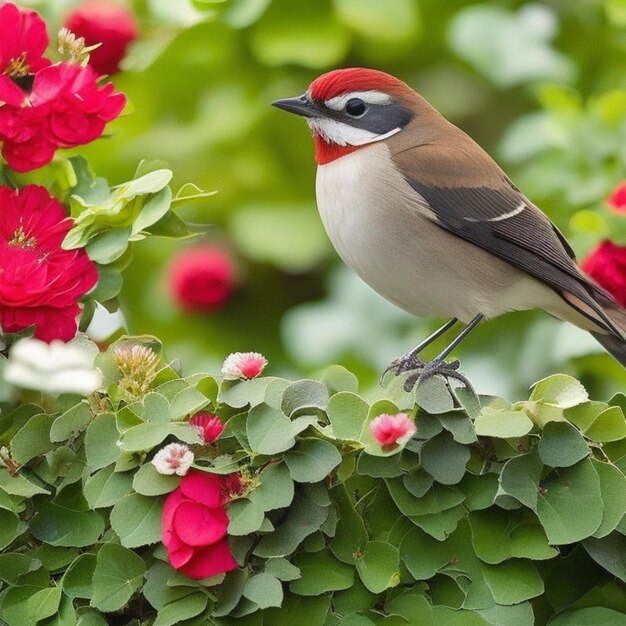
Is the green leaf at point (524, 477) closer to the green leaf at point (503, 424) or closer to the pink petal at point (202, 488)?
the green leaf at point (503, 424)

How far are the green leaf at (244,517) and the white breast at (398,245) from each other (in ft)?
1.74

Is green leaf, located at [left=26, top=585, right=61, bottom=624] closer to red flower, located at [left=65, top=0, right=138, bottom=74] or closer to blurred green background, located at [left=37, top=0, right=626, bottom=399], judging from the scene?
red flower, located at [left=65, top=0, right=138, bottom=74]

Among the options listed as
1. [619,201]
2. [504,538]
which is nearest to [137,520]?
[504,538]

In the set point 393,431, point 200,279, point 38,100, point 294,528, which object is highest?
point 38,100

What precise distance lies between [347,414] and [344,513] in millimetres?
102

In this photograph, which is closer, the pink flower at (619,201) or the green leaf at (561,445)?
the green leaf at (561,445)

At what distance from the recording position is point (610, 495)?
3.84 feet

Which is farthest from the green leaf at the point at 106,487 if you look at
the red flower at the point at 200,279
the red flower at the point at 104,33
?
the red flower at the point at 200,279

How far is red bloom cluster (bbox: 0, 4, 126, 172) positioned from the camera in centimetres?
130

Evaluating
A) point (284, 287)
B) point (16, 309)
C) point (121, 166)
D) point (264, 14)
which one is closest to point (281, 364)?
point (284, 287)

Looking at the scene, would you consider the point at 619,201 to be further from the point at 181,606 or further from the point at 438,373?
the point at 181,606

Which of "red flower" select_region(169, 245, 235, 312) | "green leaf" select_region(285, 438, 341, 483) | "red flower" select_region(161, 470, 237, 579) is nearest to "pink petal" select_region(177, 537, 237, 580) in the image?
"red flower" select_region(161, 470, 237, 579)

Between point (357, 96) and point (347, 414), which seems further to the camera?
point (357, 96)

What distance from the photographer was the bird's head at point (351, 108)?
1.57m
